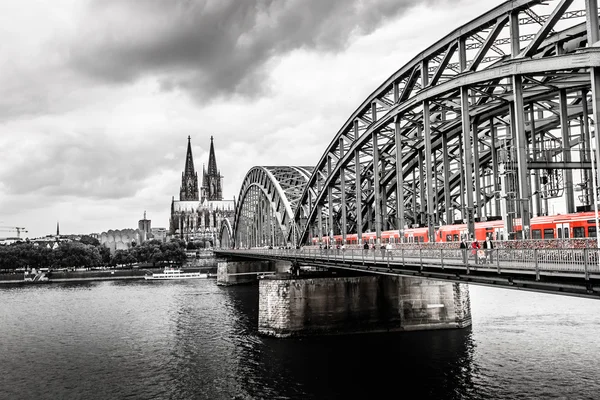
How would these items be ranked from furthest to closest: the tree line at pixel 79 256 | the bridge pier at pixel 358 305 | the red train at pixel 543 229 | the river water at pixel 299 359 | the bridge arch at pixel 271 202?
the tree line at pixel 79 256
the bridge arch at pixel 271 202
the bridge pier at pixel 358 305
the river water at pixel 299 359
the red train at pixel 543 229

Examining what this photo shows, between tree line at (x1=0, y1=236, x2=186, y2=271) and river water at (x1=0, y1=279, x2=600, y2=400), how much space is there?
94.0 m

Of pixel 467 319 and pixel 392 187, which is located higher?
pixel 392 187

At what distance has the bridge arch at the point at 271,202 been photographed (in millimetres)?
95750

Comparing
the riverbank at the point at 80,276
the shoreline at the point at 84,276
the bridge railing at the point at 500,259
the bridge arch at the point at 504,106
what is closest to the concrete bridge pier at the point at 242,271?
the shoreline at the point at 84,276

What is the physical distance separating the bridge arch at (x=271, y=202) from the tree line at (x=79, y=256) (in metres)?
22.7

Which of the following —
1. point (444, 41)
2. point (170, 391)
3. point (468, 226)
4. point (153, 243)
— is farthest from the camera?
point (153, 243)

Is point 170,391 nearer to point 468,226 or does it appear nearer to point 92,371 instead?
point 92,371

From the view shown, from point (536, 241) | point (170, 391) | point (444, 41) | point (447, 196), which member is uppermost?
point (444, 41)

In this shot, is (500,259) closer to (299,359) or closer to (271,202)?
(299,359)

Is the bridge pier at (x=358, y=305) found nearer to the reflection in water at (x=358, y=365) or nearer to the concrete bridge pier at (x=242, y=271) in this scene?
the reflection in water at (x=358, y=365)

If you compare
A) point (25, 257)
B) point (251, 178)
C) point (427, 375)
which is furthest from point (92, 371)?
point (25, 257)

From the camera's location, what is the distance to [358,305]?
46.8 metres

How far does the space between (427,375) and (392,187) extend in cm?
3579

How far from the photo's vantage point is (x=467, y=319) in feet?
158
